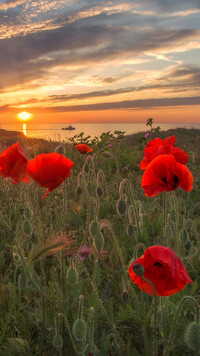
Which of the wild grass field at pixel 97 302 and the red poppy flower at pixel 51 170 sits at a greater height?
the red poppy flower at pixel 51 170

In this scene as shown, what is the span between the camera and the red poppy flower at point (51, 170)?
68.3 inches

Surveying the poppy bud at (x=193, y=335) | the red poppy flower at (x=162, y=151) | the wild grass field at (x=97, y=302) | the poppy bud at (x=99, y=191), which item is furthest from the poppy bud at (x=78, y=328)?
the poppy bud at (x=99, y=191)

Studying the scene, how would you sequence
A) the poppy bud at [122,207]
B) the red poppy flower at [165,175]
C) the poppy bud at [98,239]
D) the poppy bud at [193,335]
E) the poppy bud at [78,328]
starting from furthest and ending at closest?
1. the poppy bud at [122,207]
2. the poppy bud at [98,239]
3. the red poppy flower at [165,175]
4. the poppy bud at [78,328]
5. the poppy bud at [193,335]

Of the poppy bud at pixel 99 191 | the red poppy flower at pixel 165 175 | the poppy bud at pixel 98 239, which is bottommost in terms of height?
the poppy bud at pixel 98 239

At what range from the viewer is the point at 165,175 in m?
1.79

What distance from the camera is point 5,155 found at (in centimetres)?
222

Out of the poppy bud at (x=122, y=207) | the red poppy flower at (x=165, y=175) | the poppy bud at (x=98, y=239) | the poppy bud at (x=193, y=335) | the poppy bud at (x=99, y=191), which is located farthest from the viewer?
the poppy bud at (x=99, y=191)

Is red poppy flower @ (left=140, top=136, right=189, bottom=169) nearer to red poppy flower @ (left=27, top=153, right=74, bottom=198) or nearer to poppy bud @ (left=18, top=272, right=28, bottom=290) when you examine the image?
red poppy flower @ (left=27, top=153, right=74, bottom=198)

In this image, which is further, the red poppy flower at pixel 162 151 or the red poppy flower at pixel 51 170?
the red poppy flower at pixel 162 151

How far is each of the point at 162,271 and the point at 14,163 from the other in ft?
4.34

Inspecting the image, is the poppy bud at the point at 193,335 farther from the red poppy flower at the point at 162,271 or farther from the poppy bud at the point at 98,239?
the poppy bud at the point at 98,239

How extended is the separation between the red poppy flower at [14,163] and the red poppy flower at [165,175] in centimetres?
87

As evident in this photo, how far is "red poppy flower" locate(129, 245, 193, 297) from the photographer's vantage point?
116cm

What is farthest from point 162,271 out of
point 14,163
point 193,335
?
point 14,163
